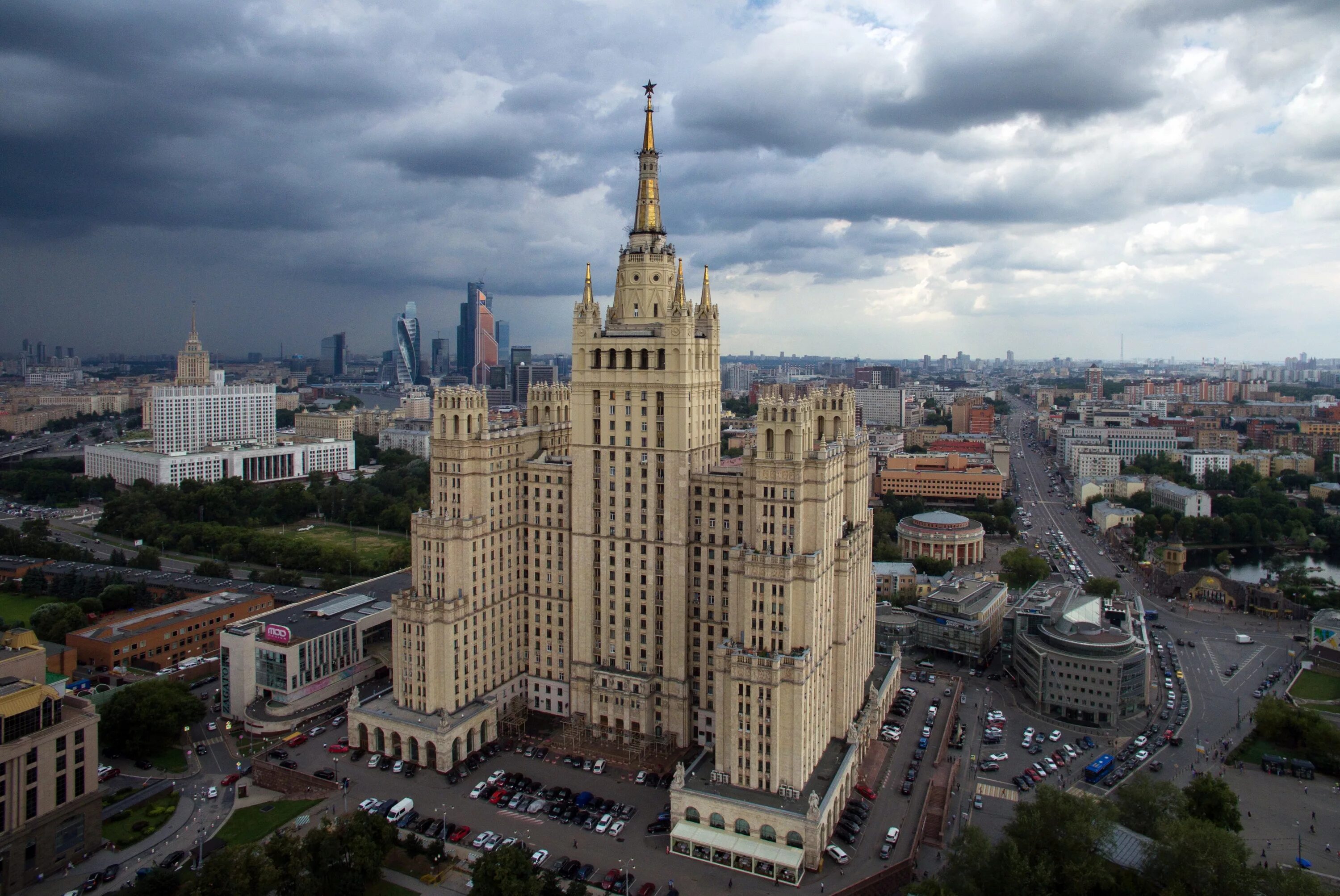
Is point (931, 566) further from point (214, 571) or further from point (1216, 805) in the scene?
point (214, 571)

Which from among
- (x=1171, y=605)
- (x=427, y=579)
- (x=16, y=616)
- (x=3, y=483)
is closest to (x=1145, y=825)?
(x=427, y=579)

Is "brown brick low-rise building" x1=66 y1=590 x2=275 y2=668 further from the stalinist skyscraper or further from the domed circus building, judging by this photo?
the domed circus building

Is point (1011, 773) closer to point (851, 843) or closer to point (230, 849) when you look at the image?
point (851, 843)

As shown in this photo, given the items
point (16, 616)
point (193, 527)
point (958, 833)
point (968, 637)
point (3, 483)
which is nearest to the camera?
point (958, 833)

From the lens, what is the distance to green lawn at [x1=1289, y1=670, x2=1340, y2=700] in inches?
3393

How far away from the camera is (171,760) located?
70.5 m

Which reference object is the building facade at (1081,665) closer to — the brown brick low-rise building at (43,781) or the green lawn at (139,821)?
the green lawn at (139,821)

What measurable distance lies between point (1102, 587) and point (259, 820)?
3921 inches

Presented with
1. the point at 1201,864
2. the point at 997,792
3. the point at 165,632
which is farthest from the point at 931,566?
the point at 165,632

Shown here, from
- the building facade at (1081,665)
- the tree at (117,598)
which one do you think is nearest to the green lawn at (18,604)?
the tree at (117,598)

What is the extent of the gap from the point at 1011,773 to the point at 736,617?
2708 centimetres

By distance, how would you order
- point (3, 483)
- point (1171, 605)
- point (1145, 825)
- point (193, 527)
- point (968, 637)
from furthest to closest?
point (3, 483), point (193, 527), point (1171, 605), point (968, 637), point (1145, 825)

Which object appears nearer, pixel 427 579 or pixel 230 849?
pixel 230 849

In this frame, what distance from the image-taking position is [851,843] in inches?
2341
